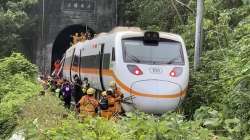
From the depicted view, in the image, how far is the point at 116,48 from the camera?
14633 mm

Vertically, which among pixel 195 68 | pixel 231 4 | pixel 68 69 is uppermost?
pixel 231 4

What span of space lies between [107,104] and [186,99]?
3688mm

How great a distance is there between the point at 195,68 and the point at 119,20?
59.6ft

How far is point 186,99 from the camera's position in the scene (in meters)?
15.4

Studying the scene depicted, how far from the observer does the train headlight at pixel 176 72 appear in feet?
46.4

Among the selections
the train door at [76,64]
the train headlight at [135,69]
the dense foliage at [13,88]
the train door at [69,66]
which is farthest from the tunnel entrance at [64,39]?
the train headlight at [135,69]

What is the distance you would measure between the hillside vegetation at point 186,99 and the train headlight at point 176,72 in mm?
921

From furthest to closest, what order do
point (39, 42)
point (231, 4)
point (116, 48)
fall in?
point (39, 42) → point (231, 4) → point (116, 48)

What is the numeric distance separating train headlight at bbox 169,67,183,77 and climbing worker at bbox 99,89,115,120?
2060 mm

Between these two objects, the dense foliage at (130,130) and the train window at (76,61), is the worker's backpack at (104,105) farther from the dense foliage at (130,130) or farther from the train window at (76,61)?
the train window at (76,61)

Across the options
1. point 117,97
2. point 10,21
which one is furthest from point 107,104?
point 10,21

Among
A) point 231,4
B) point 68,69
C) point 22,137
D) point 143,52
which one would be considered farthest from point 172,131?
point 68,69

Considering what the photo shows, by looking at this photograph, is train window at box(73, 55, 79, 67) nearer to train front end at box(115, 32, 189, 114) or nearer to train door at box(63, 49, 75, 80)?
train door at box(63, 49, 75, 80)

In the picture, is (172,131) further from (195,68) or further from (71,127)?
(195,68)
